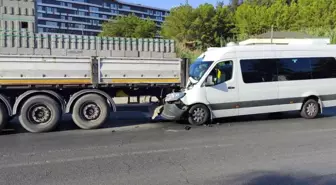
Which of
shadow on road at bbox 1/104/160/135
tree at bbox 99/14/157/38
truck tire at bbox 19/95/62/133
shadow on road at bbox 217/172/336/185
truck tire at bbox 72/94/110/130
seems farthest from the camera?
tree at bbox 99/14/157/38

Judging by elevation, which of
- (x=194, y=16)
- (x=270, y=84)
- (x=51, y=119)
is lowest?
(x=51, y=119)

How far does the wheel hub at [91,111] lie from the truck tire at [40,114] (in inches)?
26.2

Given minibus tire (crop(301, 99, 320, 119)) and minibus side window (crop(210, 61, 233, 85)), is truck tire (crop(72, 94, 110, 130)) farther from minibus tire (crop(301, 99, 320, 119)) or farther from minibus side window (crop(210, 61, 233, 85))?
minibus tire (crop(301, 99, 320, 119))

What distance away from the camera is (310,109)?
11719 millimetres

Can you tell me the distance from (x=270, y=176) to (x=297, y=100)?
6414 millimetres

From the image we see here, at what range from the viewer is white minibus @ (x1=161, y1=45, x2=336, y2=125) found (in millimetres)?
10539

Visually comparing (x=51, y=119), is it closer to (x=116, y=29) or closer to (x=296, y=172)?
(x=296, y=172)

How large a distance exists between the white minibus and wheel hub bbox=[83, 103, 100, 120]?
6.17 ft

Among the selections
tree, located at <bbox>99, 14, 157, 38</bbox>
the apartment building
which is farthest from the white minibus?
the apartment building

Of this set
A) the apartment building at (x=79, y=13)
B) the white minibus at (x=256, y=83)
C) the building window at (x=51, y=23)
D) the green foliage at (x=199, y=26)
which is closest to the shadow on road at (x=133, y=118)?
the white minibus at (x=256, y=83)

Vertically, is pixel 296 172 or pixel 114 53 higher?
pixel 114 53

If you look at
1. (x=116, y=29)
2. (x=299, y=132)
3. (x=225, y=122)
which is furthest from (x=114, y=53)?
(x=116, y=29)

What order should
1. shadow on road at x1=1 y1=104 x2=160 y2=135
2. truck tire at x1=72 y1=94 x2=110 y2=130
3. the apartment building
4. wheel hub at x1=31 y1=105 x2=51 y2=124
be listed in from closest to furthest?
wheel hub at x1=31 y1=105 x2=51 y2=124 < truck tire at x1=72 y1=94 x2=110 y2=130 < shadow on road at x1=1 y1=104 x2=160 y2=135 < the apartment building

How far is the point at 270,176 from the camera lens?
570 cm
